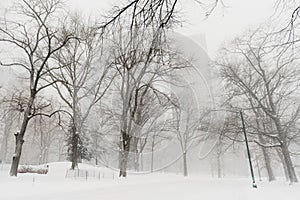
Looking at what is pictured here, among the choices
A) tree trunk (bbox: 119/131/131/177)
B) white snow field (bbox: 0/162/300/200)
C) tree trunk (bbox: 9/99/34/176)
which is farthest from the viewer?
tree trunk (bbox: 119/131/131/177)

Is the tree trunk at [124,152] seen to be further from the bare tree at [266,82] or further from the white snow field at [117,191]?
the bare tree at [266,82]

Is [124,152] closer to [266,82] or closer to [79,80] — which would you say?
[79,80]

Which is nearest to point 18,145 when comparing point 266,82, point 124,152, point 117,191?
point 124,152

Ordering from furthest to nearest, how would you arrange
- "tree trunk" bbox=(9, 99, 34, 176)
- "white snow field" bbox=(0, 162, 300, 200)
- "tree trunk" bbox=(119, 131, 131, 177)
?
1. "tree trunk" bbox=(119, 131, 131, 177)
2. "tree trunk" bbox=(9, 99, 34, 176)
3. "white snow field" bbox=(0, 162, 300, 200)

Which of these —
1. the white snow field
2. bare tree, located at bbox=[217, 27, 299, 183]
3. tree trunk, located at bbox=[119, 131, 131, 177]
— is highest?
bare tree, located at bbox=[217, 27, 299, 183]

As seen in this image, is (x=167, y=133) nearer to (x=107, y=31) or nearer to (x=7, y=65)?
(x=7, y=65)

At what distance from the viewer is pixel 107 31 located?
3.44m

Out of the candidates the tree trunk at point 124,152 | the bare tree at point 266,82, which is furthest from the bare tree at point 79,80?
the bare tree at point 266,82

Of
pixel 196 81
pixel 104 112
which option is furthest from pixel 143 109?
pixel 196 81

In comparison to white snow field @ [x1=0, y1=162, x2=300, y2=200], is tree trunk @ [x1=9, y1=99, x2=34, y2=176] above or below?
above

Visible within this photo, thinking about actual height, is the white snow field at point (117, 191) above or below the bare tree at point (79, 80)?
below

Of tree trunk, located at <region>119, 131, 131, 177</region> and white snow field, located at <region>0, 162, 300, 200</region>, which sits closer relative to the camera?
white snow field, located at <region>0, 162, 300, 200</region>

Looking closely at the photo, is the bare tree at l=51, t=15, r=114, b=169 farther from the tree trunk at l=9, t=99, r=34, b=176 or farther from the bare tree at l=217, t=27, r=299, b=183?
the bare tree at l=217, t=27, r=299, b=183

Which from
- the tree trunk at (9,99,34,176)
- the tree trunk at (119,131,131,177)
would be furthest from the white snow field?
the tree trunk at (119,131,131,177)
